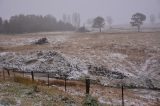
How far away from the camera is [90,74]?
1126 inches

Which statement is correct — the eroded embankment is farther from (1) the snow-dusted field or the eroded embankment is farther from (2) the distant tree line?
(2) the distant tree line

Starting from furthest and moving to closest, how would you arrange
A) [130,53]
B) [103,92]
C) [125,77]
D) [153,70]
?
[130,53] < [153,70] < [125,77] < [103,92]

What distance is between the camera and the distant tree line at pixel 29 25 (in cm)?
10471

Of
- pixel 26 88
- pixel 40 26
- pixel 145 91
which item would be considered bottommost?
pixel 145 91

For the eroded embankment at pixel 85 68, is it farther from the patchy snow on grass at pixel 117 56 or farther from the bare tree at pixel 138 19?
the bare tree at pixel 138 19

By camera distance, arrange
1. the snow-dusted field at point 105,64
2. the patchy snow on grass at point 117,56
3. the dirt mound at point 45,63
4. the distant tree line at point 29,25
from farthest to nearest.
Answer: the distant tree line at point 29,25
the patchy snow on grass at point 117,56
the dirt mound at point 45,63
the snow-dusted field at point 105,64

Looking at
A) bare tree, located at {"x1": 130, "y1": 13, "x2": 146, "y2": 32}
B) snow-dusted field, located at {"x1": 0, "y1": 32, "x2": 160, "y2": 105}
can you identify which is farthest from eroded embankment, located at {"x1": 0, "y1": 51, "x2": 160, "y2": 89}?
bare tree, located at {"x1": 130, "y1": 13, "x2": 146, "y2": 32}

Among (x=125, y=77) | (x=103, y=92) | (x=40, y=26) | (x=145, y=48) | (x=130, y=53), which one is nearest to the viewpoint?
(x=103, y=92)

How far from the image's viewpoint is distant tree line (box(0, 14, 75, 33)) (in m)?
105

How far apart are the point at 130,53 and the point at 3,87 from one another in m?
26.9

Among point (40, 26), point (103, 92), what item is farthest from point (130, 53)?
point (40, 26)

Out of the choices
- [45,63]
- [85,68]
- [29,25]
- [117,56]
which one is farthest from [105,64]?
[29,25]

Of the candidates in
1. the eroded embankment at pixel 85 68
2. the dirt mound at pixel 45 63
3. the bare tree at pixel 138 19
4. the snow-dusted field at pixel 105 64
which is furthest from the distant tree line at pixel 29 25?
the eroded embankment at pixel 85 68

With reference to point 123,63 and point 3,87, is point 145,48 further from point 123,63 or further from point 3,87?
point 3,87
